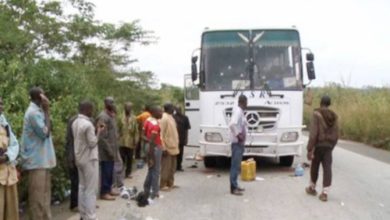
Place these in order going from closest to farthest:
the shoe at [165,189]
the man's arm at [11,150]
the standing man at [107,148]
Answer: the man's arm at [11,150]
the standing man at [107,148]
the shoe at [165,189]

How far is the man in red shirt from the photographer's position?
9.74 m

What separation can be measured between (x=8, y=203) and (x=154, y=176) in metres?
3.47

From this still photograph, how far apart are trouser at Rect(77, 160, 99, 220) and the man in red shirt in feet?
5.62

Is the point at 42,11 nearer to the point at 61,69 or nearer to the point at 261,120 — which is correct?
the point at 61,69

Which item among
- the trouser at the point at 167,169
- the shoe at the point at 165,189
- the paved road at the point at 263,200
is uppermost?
the trouser at the point at 167,169

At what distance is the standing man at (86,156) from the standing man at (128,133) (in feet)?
13.5

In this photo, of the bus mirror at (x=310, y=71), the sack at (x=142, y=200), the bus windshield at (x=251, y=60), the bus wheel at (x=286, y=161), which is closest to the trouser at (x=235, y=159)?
the sack at (x=142, y=200)

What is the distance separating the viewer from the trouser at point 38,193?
24.1 feet

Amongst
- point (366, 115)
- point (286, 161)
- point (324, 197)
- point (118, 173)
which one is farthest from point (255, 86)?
point (366, 115)

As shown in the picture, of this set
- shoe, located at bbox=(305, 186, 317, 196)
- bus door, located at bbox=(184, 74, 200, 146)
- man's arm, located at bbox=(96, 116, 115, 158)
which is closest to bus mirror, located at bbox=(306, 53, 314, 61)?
shoe, located at bbox=(305, 186, 317, 196)

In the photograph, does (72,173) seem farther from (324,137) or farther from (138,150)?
(138,150)

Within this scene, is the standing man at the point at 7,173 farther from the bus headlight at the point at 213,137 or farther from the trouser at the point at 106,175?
the bus headlight at the point at 213,137

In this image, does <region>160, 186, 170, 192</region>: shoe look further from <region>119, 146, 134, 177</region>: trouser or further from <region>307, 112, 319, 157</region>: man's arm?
<region>307, 112, 319, 157</region>: man's arm

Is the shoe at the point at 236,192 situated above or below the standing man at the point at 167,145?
below
